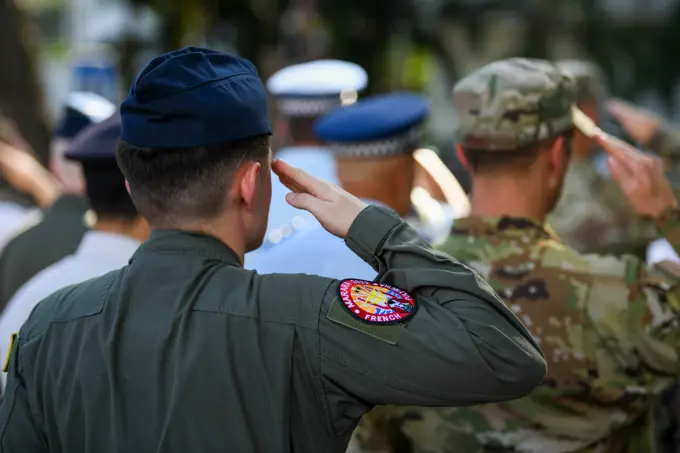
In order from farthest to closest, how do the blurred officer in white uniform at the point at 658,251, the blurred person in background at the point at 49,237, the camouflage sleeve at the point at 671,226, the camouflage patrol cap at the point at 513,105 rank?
the blurred officer in white uniform at the point at 658,251, the blurred person in background at the point at 49,237, the camouflage patrol cap at the point at 513,105, the camouflage sleeve at the point at 671,226

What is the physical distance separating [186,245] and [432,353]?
472 mm

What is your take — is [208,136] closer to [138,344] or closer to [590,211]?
[138,344]

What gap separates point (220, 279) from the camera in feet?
5.82

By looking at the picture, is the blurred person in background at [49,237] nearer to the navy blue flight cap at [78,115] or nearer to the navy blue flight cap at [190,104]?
the navy blue flight cap at [78,115]

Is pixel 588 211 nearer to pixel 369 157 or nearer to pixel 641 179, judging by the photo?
pixel 369 157

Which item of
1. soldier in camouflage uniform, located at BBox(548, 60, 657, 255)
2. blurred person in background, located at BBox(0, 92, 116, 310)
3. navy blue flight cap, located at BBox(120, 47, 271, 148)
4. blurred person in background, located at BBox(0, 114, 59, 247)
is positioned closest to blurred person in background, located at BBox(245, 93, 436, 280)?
blurred person in background, located at BBox(0, 92, 116, 310)

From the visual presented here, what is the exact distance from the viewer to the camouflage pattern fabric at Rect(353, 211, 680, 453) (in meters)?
2.46

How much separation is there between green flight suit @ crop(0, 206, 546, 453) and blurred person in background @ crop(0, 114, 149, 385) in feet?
3.49

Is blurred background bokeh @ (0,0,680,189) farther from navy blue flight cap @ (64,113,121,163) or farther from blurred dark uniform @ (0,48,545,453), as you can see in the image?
blurred dark uniform @ (0,48,545,453)

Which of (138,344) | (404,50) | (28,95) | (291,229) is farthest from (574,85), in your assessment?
(404,50)

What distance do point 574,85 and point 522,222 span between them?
0.43 meters

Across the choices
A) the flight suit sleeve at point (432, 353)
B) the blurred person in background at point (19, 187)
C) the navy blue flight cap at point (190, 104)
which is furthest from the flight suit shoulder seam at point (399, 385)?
the blurred person in background at point (19, 187)

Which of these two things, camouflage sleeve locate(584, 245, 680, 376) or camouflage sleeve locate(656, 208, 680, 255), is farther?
camouflage sleeve locate(656, 208, 680, 255)

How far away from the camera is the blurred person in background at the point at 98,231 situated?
112 inches
